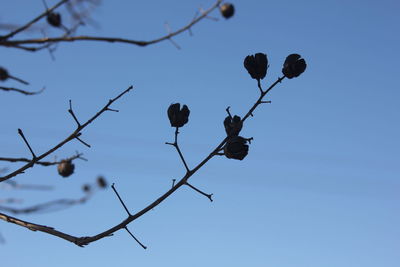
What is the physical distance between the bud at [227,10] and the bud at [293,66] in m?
0.56

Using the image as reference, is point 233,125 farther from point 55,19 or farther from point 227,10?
point 55,19

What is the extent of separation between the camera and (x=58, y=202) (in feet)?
8.21

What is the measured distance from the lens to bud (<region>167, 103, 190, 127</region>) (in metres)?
3.44

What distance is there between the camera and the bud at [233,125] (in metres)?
3.22

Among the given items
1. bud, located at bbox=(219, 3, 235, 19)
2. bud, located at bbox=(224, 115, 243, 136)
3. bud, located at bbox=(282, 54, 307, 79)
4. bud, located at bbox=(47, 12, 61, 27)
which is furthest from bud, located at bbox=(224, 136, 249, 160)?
bud, located at bbox=(47, 12, 61, 27)

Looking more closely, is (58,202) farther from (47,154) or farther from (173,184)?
(173,184)

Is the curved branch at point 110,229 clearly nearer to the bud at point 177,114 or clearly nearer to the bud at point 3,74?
the bud at point 177,114

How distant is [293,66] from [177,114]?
0.86 metres

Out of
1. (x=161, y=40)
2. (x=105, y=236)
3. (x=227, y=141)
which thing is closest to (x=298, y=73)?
(x=227, y=141)

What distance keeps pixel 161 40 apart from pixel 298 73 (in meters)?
1.39

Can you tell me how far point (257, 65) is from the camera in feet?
11.2

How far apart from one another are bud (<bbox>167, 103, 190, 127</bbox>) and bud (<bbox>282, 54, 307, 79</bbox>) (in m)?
0.73

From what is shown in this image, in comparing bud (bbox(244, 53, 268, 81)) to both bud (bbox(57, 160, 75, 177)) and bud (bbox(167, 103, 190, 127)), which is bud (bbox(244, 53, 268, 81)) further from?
bud (bbox(57, 160, 75, 177))

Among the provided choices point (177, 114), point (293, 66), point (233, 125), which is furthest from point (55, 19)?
point (293, 66)
